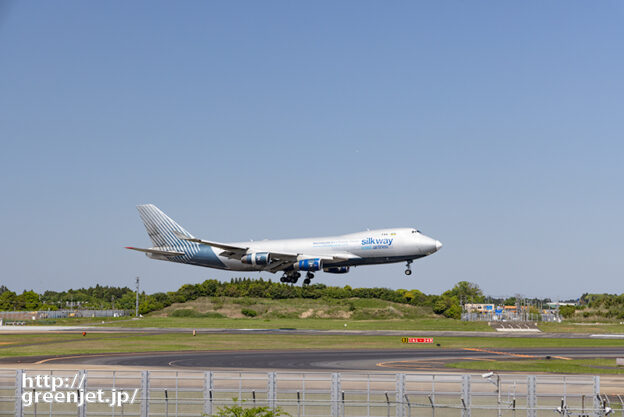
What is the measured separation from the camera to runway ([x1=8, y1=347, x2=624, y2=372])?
5519 cm

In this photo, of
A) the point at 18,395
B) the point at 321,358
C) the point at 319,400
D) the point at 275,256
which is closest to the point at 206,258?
the point at 275,256

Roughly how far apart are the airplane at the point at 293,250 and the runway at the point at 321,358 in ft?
64.0

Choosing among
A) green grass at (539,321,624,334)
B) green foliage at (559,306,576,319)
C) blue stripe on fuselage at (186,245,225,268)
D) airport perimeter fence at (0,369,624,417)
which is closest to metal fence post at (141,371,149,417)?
airport perimeter fence at (0,369,624,417)

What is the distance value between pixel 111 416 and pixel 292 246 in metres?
65.5

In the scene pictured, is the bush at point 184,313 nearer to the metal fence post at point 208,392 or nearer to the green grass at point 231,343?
the green grass at point 231,343

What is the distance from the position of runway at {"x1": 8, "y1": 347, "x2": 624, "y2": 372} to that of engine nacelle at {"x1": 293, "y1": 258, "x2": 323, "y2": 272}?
78.8 feet

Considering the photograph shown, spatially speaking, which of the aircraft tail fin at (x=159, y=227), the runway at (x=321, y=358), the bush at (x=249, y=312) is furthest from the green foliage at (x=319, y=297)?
the runway at (x=321, y=358)

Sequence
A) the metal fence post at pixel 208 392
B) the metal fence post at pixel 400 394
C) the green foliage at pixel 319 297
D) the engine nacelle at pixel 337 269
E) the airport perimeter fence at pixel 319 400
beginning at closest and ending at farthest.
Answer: the airport perimeter fence at pixel 319 400 < the metal fence post at pixel 208 392 < the metal fence post at pixel 400 394 < the engine nacelle at pixel 337 269 < the green foliage at pixel 319 297

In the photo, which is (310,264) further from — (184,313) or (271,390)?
(184,313)

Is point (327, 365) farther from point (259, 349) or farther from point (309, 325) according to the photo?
point (309, 325)

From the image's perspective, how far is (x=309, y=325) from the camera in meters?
116

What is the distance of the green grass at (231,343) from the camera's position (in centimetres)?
7294

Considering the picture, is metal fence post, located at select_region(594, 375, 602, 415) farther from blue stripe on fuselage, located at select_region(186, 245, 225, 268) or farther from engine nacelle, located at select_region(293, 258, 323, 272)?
blue stripe on fuselage, located at select_region(186, 245, 225, 268)

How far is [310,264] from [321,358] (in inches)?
1247
